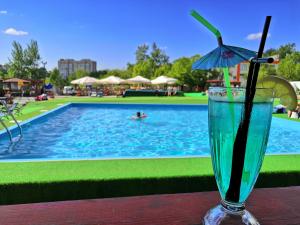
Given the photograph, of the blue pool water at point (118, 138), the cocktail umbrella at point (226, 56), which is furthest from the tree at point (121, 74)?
the cocktail umbrella at point (226, 56)

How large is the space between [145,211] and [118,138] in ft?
25.2

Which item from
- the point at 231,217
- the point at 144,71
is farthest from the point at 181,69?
the point at 231,217

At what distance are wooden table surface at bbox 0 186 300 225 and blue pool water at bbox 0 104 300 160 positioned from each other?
5.62 metres

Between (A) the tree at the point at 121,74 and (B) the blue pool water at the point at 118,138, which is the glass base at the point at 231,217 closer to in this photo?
(B) the blue pool water at the point at 118,138

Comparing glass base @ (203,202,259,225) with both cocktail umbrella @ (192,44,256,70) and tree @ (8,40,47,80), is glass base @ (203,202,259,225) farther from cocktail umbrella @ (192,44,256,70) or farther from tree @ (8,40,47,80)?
tree @ (8,40,47,80)

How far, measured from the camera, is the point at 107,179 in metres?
3.36

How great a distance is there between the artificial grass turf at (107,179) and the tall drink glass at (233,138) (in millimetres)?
2551

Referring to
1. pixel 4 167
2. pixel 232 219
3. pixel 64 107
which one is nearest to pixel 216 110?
pixel 232 219

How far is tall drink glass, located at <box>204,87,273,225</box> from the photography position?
0.86 meters

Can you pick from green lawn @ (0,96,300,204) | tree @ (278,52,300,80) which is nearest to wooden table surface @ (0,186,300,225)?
green lawn @ (0,96,300,204)

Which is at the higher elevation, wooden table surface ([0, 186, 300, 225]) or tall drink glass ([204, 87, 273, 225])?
tall drink glass ([204, 87, 273, 225])

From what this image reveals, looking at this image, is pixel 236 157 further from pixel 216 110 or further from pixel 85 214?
pixel 85 214

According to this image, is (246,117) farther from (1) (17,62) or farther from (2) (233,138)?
(1) (17,62)

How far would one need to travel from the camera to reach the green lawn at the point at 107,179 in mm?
3242
